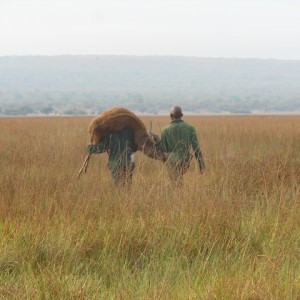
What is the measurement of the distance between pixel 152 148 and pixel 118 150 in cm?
51

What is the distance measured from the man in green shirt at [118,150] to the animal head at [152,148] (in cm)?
19

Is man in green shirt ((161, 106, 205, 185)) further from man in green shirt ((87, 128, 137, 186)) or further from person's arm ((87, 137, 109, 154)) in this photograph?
person's arm ((87, 137, 109, 154))

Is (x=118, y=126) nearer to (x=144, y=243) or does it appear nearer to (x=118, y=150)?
(x=118, y=150)

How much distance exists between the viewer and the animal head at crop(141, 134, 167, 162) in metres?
7.63

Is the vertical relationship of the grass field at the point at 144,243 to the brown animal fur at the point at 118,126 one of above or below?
below

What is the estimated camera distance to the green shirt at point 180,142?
7.78 meters

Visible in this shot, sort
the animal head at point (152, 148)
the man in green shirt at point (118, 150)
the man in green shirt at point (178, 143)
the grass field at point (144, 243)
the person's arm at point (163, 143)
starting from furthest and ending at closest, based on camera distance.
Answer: the person's arm at point (163, 143)
the man in green shirt at point (178, 143)
the animal head at point (152, 148)
the man in green shirt at point (118, 150)
the grass field at point (144, 243)

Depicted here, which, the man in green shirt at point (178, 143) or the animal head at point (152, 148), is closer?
the animal head at point (152, 148)

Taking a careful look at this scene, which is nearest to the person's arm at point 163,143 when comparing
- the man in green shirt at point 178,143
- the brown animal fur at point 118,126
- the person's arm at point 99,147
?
the man in green shirt at point 178,143

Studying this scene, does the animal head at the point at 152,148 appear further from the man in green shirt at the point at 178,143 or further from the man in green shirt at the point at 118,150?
the man in green shirt at the point at 118,150

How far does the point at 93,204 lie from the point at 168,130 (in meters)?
2.02

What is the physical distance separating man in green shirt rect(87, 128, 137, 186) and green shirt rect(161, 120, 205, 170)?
1.82 ft

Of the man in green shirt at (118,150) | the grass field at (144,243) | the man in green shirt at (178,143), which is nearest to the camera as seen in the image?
the grass field at (144,243)

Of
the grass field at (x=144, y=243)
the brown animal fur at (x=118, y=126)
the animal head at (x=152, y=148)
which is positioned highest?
the brown animal fur at (x=118, y=126)
